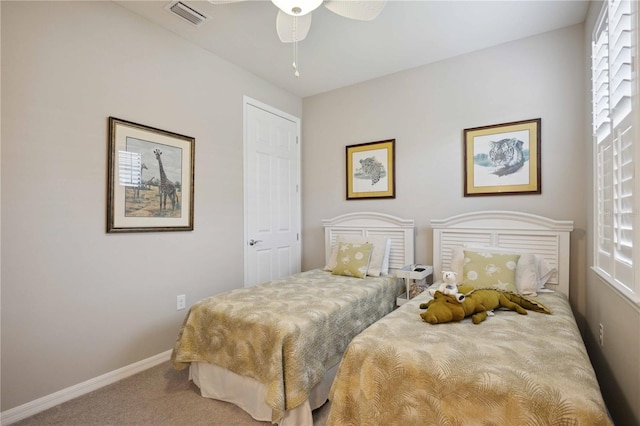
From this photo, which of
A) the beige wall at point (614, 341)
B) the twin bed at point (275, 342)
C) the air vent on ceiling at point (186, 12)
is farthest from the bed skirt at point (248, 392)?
the air vent on ceiling at point (186, 12)

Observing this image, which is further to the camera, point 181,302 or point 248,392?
point 181,302

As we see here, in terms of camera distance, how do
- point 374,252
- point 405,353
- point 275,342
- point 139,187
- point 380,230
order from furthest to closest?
point 380,230, point 374,252, point 139,187, point 275,342, point 405,353

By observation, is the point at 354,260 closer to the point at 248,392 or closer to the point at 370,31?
the point at 248,392

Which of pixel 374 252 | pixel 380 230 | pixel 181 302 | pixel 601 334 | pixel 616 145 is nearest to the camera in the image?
pixel 616 145

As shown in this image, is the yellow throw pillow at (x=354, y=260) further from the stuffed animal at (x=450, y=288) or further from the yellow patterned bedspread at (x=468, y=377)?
the yellow patterned bedspread at (x=468, y=377)

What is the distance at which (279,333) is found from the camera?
1756 millimetres

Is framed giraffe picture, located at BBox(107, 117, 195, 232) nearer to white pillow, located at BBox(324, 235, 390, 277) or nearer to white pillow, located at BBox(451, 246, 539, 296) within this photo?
white pillow, located at BBox(324, 235, 390, 277)

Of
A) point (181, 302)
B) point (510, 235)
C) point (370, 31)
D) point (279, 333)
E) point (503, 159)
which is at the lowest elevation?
point (181, 302)

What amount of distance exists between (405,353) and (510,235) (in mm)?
1891

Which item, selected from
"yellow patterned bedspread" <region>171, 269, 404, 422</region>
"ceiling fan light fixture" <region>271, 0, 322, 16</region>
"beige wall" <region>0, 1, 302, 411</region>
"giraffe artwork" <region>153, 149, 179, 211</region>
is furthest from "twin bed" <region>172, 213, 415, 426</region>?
"ceiling fan light fixture" <region>271, 0, 322, 16</region>

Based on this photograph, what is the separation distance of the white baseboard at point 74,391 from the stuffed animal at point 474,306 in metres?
2.21

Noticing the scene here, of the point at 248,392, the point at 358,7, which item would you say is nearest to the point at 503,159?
the point at 358,7

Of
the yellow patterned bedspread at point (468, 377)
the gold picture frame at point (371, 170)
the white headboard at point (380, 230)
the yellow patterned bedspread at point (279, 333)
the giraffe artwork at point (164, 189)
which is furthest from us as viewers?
the gold picture frame at point (371, 170)

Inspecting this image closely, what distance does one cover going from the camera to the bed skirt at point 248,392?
177 centimetres
